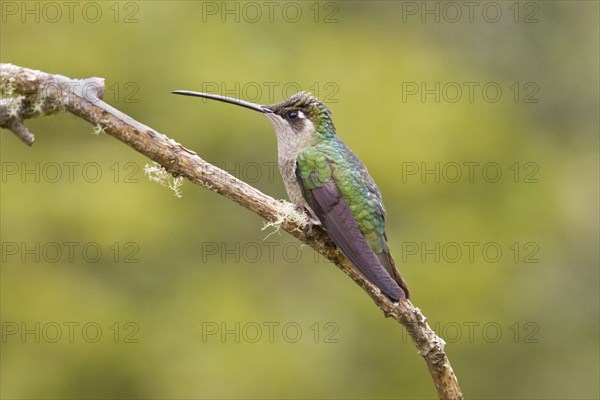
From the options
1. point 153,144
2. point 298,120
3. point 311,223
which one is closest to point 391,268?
point 311,223

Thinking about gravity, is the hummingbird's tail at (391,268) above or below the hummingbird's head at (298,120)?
below

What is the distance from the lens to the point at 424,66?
1505cm

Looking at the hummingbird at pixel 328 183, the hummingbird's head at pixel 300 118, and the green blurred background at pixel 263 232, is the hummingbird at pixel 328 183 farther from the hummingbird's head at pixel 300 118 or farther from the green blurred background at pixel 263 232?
the green blurred background at pixel 263 232

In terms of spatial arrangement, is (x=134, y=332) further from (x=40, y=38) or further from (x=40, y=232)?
(x=40, y=38)

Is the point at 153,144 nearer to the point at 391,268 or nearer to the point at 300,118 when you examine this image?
the point at 300,118

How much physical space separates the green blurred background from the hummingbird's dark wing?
6.02 meters

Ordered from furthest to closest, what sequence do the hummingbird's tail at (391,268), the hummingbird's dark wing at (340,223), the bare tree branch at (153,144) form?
the hummingbird's tail at (391,268), the hummingbird's dark wing at (340,223), the bare tree branch at (153,144)

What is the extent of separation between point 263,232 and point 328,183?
21.6ft

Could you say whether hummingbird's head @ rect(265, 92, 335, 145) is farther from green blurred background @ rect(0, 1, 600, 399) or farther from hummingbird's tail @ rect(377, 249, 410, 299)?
green blurred background @ rect(0, 1, 600, 399)

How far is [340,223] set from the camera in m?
5.88

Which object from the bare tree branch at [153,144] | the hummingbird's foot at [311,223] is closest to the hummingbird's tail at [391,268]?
the bare tree branch at [153,144]

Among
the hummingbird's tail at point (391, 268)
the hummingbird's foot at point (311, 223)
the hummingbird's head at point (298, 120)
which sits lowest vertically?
the hummingbird's tail at point (391, 268)

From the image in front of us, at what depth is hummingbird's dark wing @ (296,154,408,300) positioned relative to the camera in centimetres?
528

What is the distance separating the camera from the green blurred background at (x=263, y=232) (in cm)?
1182
